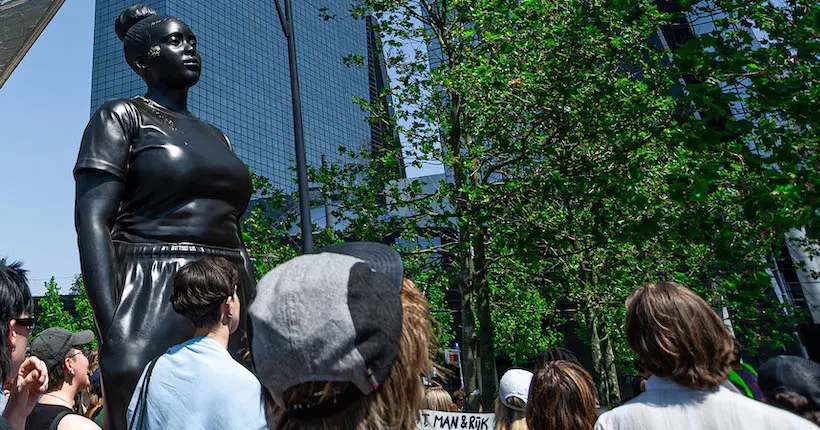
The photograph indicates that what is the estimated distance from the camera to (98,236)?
2600mm

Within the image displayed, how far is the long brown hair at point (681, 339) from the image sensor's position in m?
2.12

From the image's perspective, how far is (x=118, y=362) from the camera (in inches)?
96.7

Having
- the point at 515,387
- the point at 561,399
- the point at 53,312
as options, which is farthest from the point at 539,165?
the point at 53,312

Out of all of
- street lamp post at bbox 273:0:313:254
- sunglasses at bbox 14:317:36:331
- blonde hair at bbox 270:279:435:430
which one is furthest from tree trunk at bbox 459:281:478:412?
blonde hair at bbox 270:279:435:430

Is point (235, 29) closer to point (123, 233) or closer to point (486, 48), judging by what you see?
point (486, 48)

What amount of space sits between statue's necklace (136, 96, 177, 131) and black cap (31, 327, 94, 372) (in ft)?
5.30

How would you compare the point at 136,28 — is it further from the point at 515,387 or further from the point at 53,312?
the point at 53,312

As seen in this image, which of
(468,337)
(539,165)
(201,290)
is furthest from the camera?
(468,337)

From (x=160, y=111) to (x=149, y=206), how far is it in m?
0.51

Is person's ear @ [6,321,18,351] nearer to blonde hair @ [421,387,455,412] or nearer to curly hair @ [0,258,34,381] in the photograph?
curly hair @ [0,258,34,381]

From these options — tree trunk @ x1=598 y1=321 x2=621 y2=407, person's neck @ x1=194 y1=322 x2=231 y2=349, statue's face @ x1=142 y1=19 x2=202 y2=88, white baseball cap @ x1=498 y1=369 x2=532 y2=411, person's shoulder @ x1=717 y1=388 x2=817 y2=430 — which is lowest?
tree trunk @ x1=598 y1=321 x2=621 y2=407

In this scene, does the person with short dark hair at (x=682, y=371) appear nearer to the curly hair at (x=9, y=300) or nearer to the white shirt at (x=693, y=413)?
the white shirt at (x=693, y=413)

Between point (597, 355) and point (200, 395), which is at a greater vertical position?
point (200, 395)

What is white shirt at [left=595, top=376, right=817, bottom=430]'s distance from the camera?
6.51 feet
